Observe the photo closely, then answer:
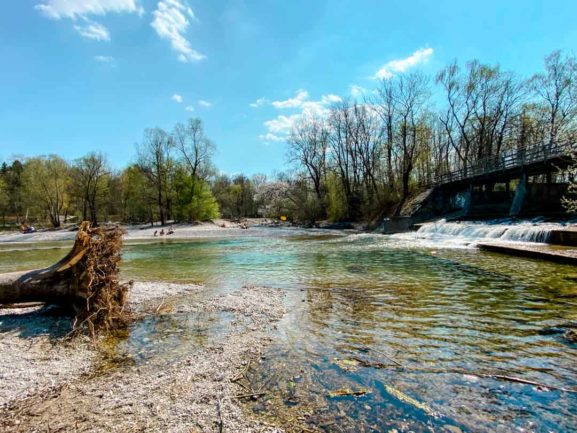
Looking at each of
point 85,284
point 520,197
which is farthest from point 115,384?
point 520,197

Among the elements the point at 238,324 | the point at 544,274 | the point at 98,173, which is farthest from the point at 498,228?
the point at 98,173

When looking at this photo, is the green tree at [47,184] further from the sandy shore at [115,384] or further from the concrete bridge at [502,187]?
the sandy shore at [115,384]

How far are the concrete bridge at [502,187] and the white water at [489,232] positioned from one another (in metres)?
3.39

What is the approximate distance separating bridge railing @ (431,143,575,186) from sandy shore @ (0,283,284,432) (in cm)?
2320

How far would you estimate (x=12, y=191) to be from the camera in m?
71.0

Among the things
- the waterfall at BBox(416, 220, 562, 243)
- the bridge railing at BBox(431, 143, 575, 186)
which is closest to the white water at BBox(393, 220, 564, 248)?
the waterfall at BBox(416, 220, 562, 243)

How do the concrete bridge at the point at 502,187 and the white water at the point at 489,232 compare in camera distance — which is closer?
the white water at the point at 489,232

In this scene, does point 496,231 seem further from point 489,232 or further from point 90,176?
point 90,176

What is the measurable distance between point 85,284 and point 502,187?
48.2 metres

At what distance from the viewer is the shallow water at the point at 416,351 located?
3.33m

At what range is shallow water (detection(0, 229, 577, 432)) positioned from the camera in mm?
3328

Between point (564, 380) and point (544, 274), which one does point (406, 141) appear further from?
point (564, 380)

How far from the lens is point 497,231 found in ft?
66.6

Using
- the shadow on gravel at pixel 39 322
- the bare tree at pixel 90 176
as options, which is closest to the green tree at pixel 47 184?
the bare tree at pixel 90 176
